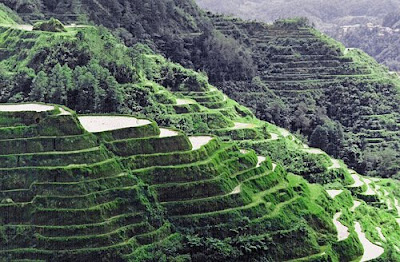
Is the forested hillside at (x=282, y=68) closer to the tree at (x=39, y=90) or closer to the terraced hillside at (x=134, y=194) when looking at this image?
the tree at (x=39, y=90)

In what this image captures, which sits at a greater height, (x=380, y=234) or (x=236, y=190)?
(x=236, y=190)

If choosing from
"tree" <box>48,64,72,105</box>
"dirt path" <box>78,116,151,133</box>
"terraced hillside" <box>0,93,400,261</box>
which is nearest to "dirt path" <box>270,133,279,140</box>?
"tree" <box>48,64,72,105</box>

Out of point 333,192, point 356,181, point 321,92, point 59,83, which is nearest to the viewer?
point 333,192

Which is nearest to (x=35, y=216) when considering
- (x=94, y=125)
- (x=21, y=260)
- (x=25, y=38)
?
(x=21, y=260)

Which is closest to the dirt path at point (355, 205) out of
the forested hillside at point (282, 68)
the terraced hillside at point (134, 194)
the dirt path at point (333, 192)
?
the dirt path at point (333, 192)

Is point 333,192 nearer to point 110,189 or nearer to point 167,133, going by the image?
point 167,133

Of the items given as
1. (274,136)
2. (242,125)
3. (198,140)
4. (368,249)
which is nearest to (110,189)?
(198,140)

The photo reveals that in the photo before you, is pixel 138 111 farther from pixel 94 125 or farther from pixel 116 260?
pixel 116 260

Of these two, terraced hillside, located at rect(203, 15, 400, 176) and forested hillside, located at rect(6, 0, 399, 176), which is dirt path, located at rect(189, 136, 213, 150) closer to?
forested hillside, located at rect(6, 0, 399, 176)
